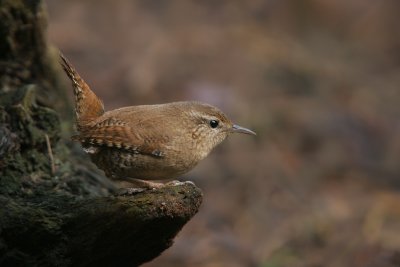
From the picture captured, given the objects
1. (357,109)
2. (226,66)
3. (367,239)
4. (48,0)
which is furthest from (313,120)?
(48,0)

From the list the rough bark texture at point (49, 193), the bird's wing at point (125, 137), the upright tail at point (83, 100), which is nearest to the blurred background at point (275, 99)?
the rough bark texture at point (49, 193)

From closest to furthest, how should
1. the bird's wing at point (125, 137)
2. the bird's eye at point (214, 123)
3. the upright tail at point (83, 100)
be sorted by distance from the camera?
1. the bird's wing at point (125, 137)
2. the upright tail at point (83, 100)
3. the bird's eye at point (214, 123)

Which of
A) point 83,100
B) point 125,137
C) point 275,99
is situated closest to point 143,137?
point 125,137

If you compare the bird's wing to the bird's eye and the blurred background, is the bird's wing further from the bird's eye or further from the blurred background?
the blurred background

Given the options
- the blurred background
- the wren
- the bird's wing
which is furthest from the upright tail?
the blurred background

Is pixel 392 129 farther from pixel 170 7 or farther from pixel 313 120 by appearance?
pixel 170 7

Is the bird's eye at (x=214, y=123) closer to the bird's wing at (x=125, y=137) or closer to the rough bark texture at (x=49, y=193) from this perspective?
the bird's wing at (x=125, y=137)

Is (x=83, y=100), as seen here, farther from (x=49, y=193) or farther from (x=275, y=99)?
(x=275, y=99)
